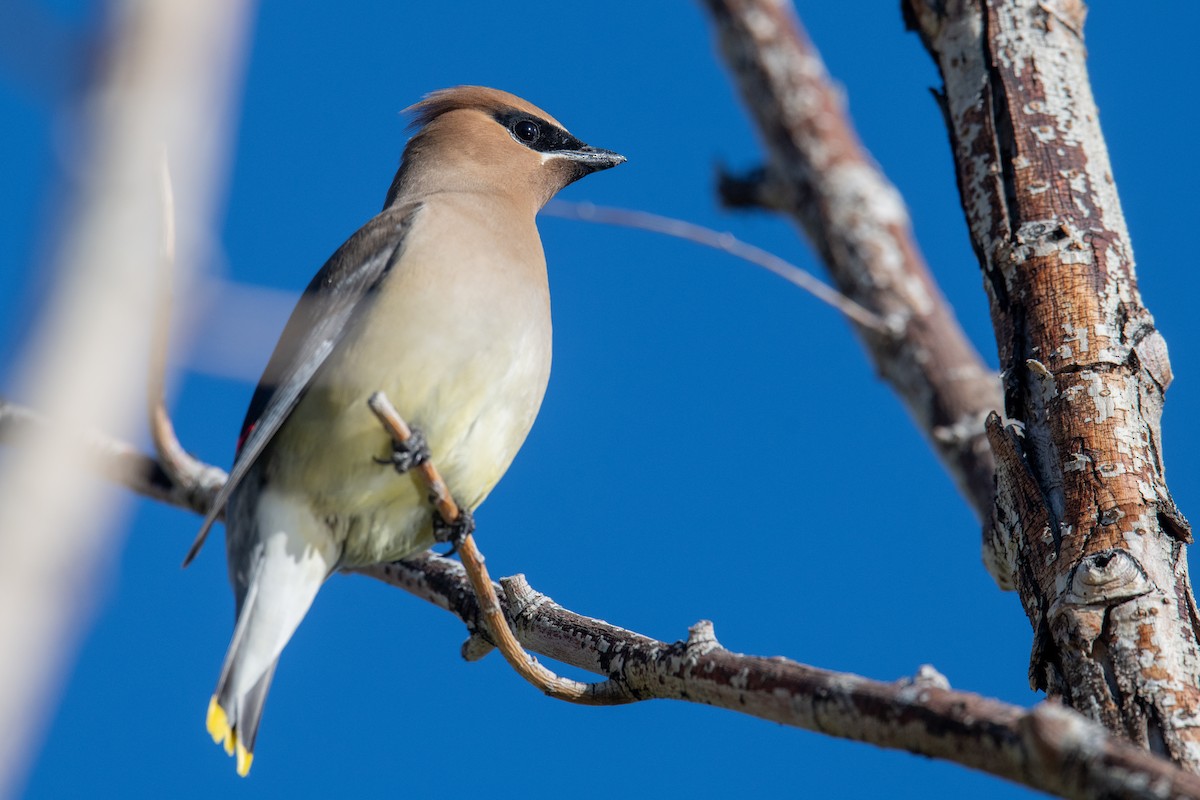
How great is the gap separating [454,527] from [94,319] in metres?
2.66

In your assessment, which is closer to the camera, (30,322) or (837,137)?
(30,322)

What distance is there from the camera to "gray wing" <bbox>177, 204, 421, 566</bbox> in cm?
401

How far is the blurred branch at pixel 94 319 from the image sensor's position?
3.82ft

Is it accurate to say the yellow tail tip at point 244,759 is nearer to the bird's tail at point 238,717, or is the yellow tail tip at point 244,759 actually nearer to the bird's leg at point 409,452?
the bird's tail at point 238,717

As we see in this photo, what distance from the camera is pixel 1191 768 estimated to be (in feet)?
8.71

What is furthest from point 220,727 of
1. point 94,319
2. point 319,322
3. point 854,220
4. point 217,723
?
point 854,220

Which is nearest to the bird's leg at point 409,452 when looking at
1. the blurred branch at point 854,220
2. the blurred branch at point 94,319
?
the blurred branch at point 854,220

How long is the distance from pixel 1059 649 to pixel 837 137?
3.76 metres

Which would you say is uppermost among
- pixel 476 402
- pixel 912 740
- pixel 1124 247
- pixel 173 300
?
pixel 1124 247

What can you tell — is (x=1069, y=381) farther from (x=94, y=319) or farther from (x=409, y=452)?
(x=94, y=319)

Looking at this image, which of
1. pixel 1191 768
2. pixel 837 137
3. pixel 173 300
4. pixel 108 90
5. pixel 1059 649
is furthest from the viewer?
pixel 837 137

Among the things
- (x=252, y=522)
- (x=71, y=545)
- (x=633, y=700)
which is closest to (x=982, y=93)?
(x=633, y=700)

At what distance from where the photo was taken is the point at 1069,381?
131 inches

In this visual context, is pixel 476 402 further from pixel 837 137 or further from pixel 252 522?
pixel 837 137
